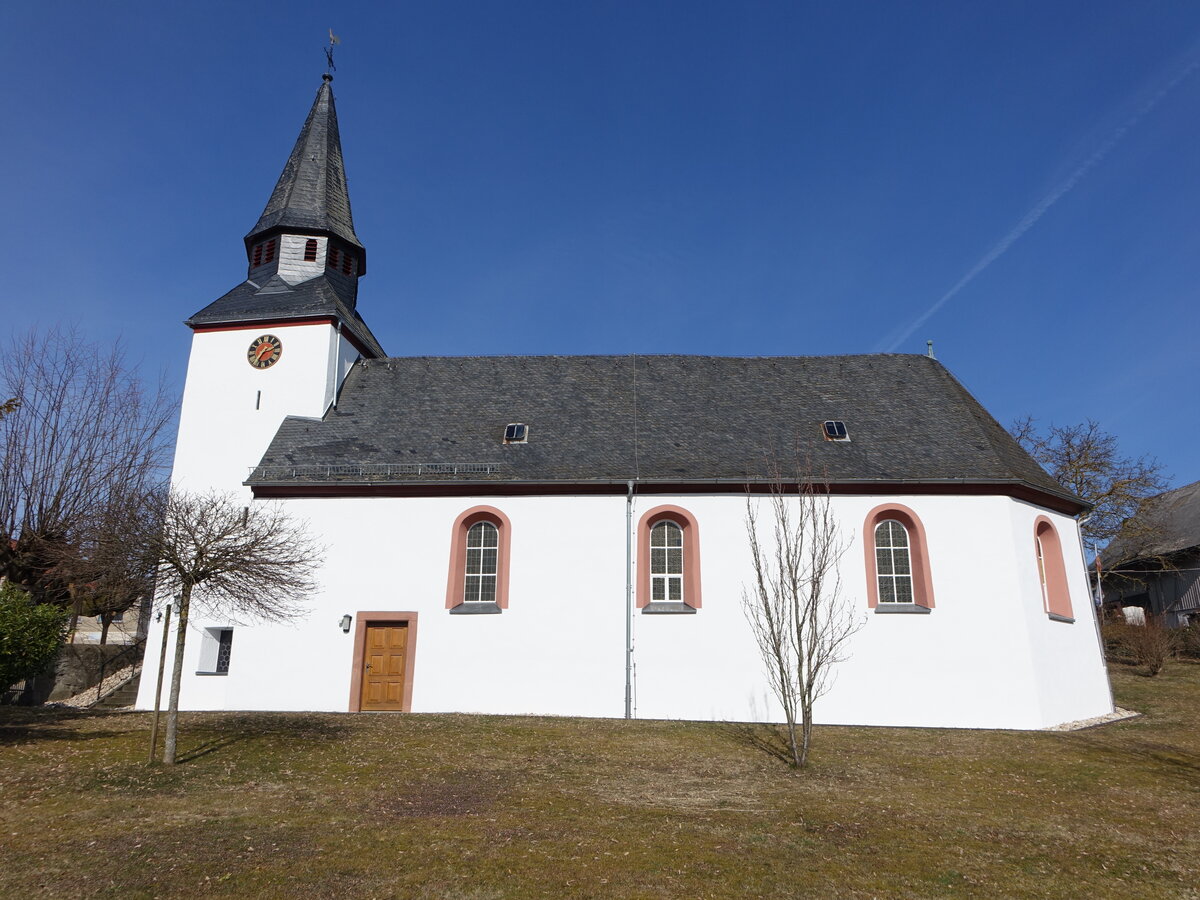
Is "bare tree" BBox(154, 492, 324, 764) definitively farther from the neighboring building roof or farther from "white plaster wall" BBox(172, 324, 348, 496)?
the neighboring building roof

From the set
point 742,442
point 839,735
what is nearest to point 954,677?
point 839,735

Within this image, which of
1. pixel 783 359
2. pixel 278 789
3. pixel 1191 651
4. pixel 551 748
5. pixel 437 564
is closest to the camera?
pixel 278 789

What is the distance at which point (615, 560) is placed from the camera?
18312 millimetres

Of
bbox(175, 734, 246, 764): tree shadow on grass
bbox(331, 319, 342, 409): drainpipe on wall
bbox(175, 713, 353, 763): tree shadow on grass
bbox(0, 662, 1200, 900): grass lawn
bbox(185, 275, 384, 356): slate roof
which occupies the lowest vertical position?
bbox(0, 662, 1200, 900): grass lawn

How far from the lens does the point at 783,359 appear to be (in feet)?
78.0

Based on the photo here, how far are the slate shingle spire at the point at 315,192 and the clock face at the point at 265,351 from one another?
390 centimetres

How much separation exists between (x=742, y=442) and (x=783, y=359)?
4.85m

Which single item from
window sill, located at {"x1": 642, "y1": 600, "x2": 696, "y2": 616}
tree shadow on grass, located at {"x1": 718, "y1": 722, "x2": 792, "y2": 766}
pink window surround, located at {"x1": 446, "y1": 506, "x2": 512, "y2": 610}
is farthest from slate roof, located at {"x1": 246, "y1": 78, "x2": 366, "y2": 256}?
tree shadow on grass, located at {"x1": 718, "y1": 722, "x2": 792, "y2": 766}

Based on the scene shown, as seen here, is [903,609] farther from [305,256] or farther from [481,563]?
[305,256]

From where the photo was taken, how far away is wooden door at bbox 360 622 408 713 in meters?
18.0

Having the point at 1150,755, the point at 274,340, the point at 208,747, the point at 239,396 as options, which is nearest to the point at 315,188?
the point at 274,340

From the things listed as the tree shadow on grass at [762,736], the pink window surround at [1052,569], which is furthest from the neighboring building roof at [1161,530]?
the tree shadow on grass at [762,736]

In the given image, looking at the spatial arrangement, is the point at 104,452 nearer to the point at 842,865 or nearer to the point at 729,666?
the point at 729,666

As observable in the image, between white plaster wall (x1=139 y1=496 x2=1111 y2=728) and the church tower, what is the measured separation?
10.1ft
